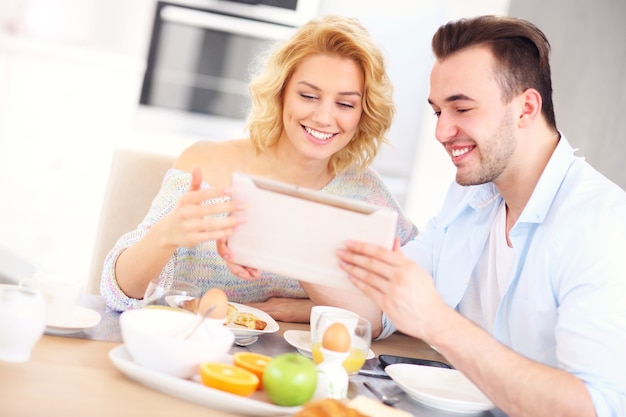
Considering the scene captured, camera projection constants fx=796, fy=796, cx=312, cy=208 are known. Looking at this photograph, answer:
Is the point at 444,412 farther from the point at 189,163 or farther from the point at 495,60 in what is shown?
the point at 189,163

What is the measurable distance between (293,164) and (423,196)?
76.4 inches

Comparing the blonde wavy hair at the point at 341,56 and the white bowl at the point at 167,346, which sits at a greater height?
the blonde wavy hair at the point at 341,56

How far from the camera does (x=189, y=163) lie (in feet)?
7.06

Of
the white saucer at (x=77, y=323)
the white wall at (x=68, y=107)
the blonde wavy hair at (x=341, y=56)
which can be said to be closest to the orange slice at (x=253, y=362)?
the white saucer at (x=77, y=323)

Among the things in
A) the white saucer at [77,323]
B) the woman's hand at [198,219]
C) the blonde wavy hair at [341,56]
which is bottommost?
the white saucer at [77,323]

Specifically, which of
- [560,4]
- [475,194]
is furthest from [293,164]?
[560,4]

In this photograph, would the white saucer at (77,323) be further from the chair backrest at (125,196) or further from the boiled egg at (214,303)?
the chair backrest at (125,196)

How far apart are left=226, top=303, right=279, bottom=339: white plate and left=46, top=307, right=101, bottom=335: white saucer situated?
0.86 feet

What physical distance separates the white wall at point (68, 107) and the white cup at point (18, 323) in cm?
279

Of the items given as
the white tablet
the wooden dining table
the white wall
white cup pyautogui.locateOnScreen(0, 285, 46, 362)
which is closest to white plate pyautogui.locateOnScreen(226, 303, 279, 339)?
the white tablet

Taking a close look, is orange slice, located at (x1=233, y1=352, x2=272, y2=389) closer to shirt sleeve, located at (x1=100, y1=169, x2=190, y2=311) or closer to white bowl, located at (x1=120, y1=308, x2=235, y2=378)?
white bowl, located at (x1=120, y1=308, x2=235, y2=378)

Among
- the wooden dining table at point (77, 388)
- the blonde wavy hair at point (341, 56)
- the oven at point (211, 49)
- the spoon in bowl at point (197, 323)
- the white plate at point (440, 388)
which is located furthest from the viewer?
the oven at point (211, 49)

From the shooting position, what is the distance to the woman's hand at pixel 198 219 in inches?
57.7

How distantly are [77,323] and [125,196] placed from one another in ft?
2.63
